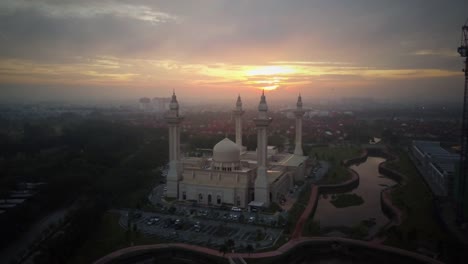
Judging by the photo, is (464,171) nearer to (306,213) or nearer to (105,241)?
(306,213)

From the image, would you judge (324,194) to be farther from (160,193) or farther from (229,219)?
(160,193)

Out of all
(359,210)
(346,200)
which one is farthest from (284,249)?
(346,200)

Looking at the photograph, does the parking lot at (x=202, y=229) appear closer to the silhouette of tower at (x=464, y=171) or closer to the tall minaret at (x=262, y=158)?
the tall minaret at (x=262, y=158)

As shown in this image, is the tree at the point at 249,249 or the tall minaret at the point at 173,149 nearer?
the tree at the point at 249,249

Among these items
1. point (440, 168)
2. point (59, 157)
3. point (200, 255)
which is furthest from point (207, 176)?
point (440, 168)

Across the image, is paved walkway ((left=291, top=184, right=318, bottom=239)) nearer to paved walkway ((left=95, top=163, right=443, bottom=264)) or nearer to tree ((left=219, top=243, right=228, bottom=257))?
paved walkway ((left=95, top=163, right=443, bottom=264))

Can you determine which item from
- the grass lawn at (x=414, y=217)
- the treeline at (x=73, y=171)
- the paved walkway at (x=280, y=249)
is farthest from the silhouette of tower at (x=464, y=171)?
the treeline at (x=73, y=171)

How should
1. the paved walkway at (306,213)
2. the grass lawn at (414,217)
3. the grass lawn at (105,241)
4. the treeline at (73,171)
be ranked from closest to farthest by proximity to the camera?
the grass lawn at (105,241) → the grass lawn at (414,217) → the paved walkway at (306,213) → the treeline at (73,171)

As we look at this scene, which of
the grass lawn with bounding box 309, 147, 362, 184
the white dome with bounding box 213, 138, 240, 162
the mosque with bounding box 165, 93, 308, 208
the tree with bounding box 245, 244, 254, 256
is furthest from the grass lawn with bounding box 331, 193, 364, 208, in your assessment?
the tree with bounding box 245, 244, 254, 256
